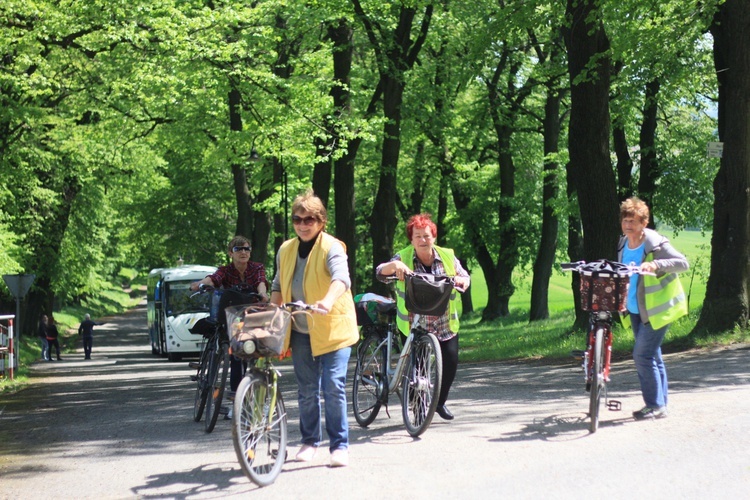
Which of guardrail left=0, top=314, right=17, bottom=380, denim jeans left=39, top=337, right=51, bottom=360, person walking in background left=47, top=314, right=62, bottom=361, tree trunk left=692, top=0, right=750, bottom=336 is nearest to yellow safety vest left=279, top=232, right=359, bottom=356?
tree trunk left=692, top=0, right=750, bottom=336

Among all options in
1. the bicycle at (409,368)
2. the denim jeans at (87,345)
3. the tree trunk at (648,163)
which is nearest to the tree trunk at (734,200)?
the bicycle at (409,368)

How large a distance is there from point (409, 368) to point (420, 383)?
0.66 feet

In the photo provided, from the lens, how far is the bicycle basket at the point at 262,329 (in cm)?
761

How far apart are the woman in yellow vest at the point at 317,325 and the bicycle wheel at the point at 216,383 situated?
256 centimetres

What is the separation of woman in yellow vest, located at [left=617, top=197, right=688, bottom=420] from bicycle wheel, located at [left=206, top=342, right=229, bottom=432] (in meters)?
3.83

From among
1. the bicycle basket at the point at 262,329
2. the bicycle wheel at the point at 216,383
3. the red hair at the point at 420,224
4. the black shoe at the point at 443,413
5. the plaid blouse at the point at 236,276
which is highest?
the red hair at the point at 420,224

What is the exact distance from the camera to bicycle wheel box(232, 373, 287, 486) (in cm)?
726

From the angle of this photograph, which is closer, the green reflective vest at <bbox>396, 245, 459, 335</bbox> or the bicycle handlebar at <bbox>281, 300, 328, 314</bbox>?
the bicycle handlebar at <bbox>281, 300, 328, 314</bbox>

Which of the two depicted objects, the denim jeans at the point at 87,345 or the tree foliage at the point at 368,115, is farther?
the denim jeans at the point at 87,345

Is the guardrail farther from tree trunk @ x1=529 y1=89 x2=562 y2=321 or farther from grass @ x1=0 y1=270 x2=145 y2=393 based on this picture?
tree trunk @ x1=529 y1=89 x2=562 y2=321

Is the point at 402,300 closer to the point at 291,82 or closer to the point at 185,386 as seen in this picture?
the point at 185,386

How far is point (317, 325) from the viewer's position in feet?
26.0

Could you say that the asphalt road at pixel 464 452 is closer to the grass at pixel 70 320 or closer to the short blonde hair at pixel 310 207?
the short blonde hair at pixel 310 207

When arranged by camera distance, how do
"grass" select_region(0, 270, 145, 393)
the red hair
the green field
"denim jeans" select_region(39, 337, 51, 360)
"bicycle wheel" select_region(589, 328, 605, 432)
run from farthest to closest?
"denim jeans" select_region(39, 337, 51, 360), the green field, "grass" select_region(0, 270, 145, 393), the red hair, "bicycle wheel" select_region(589, 328, 605, 432)
